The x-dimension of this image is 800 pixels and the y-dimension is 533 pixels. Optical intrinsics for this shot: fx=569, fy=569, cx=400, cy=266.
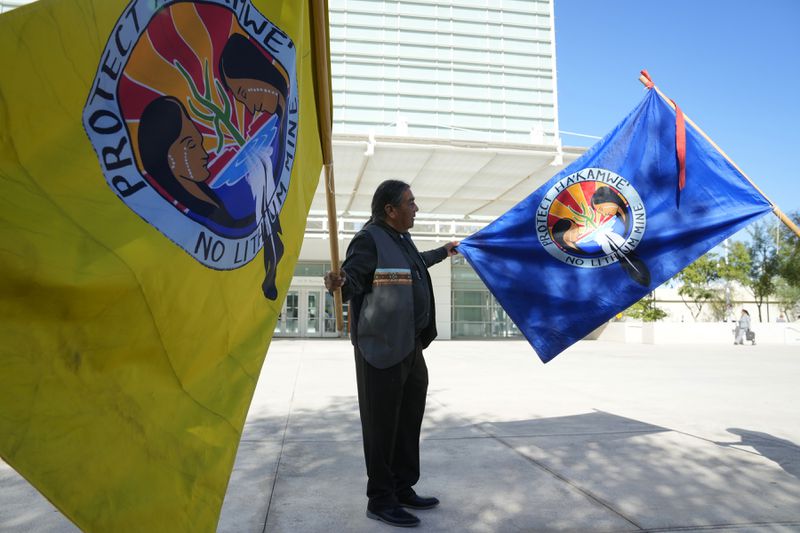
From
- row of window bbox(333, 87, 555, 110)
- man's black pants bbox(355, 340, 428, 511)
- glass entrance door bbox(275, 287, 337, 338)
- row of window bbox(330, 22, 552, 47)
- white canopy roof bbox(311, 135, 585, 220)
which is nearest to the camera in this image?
man's black pants bbox(355, 340, 428, 511)

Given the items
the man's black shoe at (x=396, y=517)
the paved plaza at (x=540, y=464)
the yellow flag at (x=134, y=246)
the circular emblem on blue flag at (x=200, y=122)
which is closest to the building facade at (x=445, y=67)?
the paved plaza at (x=540, y=464)

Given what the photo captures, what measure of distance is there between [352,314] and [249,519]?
1.25 m

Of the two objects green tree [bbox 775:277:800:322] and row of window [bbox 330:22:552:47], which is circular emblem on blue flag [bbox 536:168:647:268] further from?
row of window [bbox 330:22:552:47]

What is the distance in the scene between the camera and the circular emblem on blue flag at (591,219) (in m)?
4.44

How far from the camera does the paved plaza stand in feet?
10.1

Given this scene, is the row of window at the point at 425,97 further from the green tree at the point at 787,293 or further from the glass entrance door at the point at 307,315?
the glass entrance door at the point at 307,315

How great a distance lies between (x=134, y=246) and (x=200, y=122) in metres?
0.45

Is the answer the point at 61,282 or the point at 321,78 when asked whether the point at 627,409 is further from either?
the point at 61,282

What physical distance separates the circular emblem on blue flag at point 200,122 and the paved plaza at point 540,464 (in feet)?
6.30

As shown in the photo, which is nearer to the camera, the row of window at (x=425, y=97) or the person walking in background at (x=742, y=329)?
the person walking in background at (x=742, y=329)

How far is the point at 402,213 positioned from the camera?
11.6ft

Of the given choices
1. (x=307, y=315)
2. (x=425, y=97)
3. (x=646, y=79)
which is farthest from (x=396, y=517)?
(x=425, y=97)

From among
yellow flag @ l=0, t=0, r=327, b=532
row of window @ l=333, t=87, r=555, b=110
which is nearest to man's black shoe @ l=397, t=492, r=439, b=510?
yellow flag @ l=0, t=0, r=327, b=532

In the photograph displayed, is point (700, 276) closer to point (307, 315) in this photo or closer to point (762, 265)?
point (762, 265)
